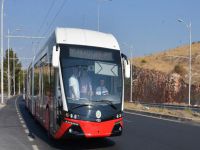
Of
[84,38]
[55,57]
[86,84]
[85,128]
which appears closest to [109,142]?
[85,128]

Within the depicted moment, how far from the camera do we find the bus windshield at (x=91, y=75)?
13.4 meters

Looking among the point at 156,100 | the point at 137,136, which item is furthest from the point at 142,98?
the point at 137,136

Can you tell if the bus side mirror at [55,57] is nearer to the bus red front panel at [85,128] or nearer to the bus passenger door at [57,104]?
the bus passenger door at [57,104]

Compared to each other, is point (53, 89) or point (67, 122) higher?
point (53, 89)

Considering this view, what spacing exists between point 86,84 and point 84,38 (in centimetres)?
168

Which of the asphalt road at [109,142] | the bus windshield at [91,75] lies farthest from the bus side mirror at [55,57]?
the asphalt road at [109,142]

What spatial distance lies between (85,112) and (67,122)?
0.56 m

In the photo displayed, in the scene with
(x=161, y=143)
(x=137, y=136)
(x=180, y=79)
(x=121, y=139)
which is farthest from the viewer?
(x=180, y=79)

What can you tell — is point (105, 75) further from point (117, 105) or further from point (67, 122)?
point (67, 122)

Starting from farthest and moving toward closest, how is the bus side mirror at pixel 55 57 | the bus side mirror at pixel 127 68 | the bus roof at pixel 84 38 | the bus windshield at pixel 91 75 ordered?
the bus roof at pixel 84 38 < the bus side mirror at pixel 127 68 < the bus windshield at pixel 91 75 < the bus side mirror at pixel 55 57

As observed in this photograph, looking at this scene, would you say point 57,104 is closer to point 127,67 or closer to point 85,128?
point 85,128

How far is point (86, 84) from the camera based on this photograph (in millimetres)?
13602

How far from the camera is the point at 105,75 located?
13844 mm

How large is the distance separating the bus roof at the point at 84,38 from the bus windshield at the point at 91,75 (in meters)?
0.24
